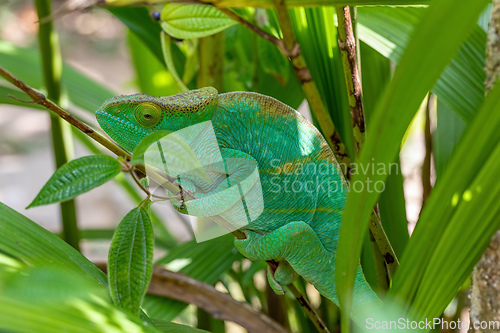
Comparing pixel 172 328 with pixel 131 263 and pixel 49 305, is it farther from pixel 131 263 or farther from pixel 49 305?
pixel 49 305

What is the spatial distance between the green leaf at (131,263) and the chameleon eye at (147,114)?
22 cm

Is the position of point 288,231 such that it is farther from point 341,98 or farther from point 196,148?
point 341,98

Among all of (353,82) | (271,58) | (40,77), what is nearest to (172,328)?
(353,82)

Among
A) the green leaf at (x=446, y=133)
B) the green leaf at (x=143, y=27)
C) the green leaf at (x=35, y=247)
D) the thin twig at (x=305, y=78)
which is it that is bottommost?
the green leaf at (x=35, y=247)

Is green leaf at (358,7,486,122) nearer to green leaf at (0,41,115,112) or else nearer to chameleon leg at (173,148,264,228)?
chameleon leg at (173,148,264,228)

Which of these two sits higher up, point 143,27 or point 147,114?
point 143,27

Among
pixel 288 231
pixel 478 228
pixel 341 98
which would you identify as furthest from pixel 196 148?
pixel 478 228

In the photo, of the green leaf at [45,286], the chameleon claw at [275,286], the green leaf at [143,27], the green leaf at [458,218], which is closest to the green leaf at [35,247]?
the green leaf at [45,286]

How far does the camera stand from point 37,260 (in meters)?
0.52

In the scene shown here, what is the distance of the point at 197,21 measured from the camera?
72 centimetres

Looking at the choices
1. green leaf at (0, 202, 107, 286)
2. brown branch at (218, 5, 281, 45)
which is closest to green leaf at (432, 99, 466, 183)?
brown branch at (218, 5, 281, 45)

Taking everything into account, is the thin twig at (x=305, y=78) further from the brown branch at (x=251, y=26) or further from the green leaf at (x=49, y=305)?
the green leaf at (x=49, y=305)

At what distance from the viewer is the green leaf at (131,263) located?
19.9 inches

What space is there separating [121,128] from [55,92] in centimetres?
37
